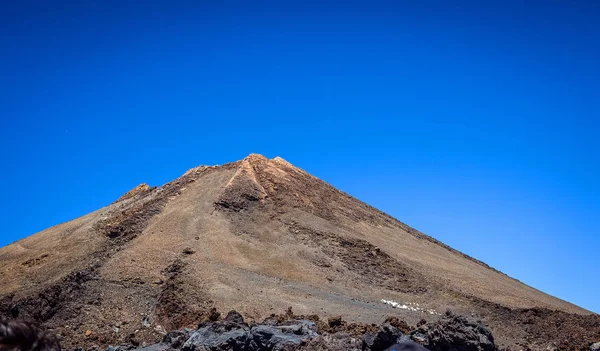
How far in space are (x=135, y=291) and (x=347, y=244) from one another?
14.1m

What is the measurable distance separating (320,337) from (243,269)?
14.2m

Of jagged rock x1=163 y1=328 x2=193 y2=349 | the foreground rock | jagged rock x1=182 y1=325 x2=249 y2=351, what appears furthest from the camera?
jagged rock x1=163 y1=328 x2=193 y2=349

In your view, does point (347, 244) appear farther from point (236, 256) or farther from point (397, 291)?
point (236, 256)

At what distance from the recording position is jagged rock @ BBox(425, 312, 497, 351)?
1493 cm

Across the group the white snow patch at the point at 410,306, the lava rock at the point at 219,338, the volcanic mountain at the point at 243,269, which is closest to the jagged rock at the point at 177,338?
the lava rock at the point at 219,338

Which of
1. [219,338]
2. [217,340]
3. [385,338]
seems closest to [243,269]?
[219,338]

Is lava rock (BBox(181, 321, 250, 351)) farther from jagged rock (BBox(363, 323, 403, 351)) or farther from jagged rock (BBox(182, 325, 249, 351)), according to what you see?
jagged rock (BBox(363, 323, 403, 351))

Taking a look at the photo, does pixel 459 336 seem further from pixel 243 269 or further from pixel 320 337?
pixel 243 269

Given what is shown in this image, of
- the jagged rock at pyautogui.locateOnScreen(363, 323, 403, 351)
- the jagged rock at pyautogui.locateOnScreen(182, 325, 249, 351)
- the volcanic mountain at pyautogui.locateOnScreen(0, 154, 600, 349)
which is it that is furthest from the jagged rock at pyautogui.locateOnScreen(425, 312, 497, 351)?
the volcanic mountain at pyautogui.locateOnScreen(0, 154, 600, 349)

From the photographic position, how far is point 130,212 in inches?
1512

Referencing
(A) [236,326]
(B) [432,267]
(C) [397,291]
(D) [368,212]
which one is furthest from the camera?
(D) [368,212]

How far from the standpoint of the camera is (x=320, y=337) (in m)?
17.8

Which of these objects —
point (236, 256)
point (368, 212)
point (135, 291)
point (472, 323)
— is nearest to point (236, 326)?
point (472, 323)

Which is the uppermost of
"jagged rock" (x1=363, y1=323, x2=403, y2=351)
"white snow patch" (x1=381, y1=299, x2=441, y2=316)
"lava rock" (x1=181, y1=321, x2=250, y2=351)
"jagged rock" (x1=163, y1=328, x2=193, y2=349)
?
"white snow patch" (x1=381, y1=299, x2=441, y2=316)
